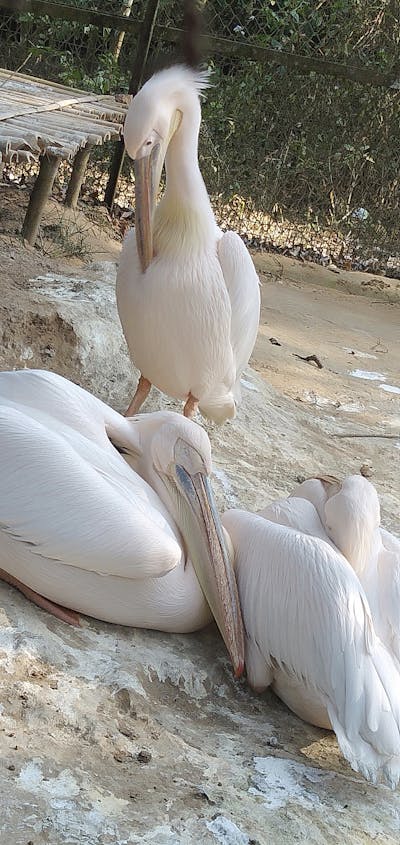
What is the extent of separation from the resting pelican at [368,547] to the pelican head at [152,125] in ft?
4.03

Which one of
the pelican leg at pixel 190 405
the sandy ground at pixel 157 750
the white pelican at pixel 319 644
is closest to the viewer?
the sandy ground at pixel 157 750

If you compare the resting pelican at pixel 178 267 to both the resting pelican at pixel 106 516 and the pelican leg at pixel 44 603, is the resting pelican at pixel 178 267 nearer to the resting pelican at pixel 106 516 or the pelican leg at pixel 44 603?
the resting pelican at pixel 106 516

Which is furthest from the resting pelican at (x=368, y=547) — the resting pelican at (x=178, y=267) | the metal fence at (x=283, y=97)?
the metal fence at (x=283, y=97)

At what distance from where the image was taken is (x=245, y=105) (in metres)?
8.55

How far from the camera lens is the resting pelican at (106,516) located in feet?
8.21

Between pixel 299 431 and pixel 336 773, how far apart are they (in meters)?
2.52

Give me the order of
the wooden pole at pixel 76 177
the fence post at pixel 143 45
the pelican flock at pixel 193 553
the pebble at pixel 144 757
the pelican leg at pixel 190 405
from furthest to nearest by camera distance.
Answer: the fence post at pixel 143 45, the wooden pole at pixel 76 177, the pelican leg at pixel 190 405, the pelican flock at pixel 193 553, the pebble at pixel 144 757

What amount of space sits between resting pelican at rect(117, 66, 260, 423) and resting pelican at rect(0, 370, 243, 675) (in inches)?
28.7

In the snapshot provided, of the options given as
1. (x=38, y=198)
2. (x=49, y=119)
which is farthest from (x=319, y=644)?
(x=38, y=198)

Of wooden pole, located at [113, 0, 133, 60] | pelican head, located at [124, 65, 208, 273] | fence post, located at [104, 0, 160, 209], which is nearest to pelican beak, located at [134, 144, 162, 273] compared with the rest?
pelican head, located at [124, 65, 208, 273]

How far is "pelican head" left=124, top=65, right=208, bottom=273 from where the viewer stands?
347cm

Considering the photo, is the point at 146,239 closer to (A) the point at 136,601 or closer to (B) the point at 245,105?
(A) the point at 136,601

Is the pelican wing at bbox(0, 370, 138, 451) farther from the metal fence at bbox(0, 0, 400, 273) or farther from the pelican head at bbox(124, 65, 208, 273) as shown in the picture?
the metal fence at bbox(0, 0, 400, 273)

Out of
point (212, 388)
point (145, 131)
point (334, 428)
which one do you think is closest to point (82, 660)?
point (212, 388)
